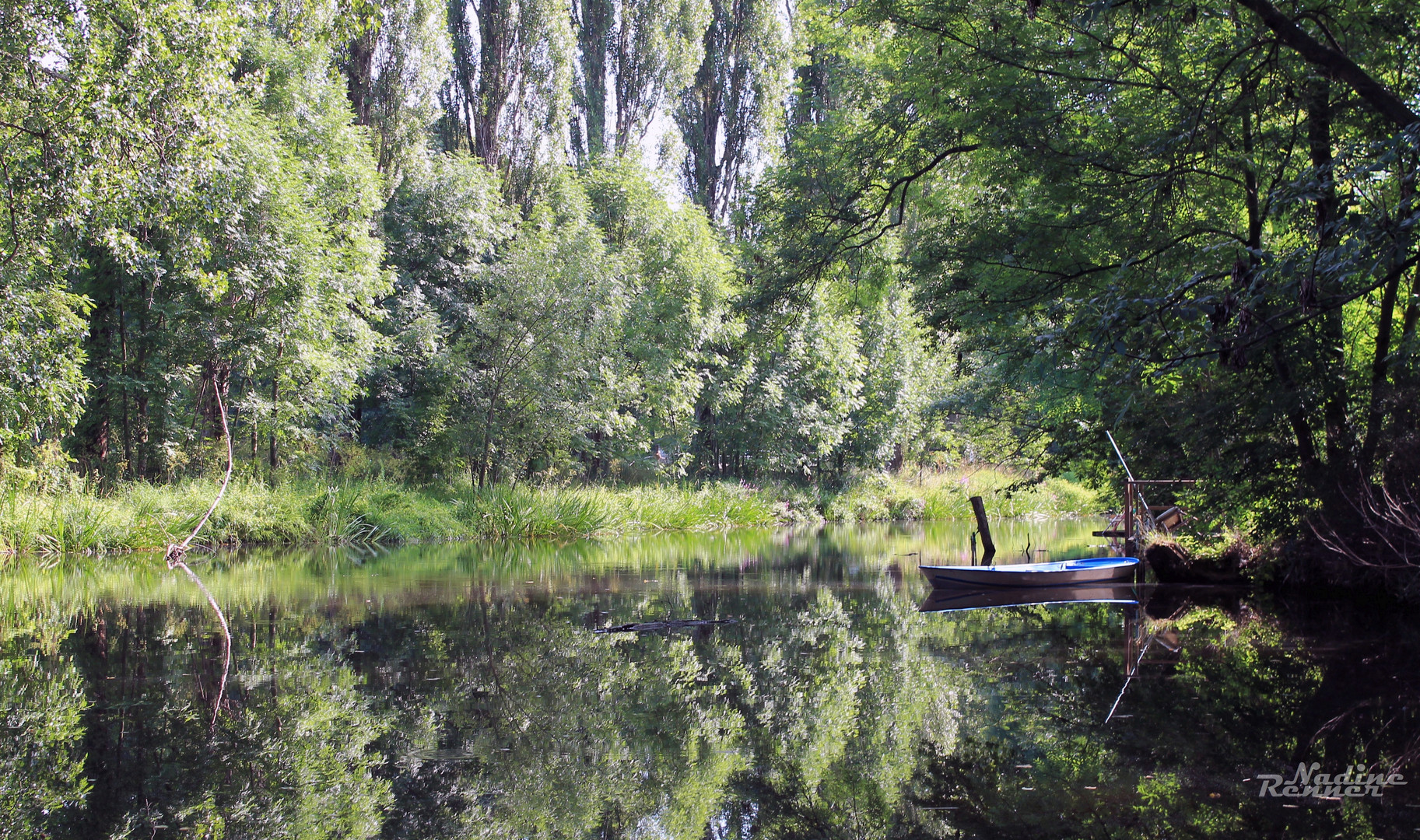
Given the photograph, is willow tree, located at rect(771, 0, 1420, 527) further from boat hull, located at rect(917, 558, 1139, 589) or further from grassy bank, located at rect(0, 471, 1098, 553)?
grassy bank, located at rect(0, 471, 1098, 553)

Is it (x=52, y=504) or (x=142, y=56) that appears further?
(x=52, y=504)

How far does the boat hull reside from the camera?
12.5 metres

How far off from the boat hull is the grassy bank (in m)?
2.88

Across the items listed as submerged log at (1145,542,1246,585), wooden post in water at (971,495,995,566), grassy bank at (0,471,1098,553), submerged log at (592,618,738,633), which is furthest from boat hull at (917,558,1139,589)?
submerged log at (592,618,738,633)

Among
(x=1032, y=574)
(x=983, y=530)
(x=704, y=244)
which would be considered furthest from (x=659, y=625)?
(x=704, y=244)

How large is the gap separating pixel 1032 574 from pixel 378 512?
1334 cm

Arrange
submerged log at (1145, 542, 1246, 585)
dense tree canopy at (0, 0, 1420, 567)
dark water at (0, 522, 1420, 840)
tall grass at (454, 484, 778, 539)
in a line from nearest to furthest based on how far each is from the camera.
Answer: dark water at (0, 522, 1420, 840), dense tree canopy at (0, 0, 1420, 567), submerged log at (1145, 542, 1246, 585), tall grass at (454, 484, 778, 539)

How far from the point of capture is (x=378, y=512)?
66.4ft

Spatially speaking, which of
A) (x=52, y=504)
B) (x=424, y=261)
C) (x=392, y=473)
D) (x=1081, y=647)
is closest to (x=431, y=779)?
(x=1081, y=647)

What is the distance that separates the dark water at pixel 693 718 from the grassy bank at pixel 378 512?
5593mm

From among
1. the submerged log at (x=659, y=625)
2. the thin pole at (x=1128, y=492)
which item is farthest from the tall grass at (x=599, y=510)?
the submerged log at (x=659, y=625)

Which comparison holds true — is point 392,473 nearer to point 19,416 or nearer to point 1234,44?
point 19,416

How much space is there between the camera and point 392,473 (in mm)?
23703

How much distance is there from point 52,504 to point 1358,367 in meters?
18.9
